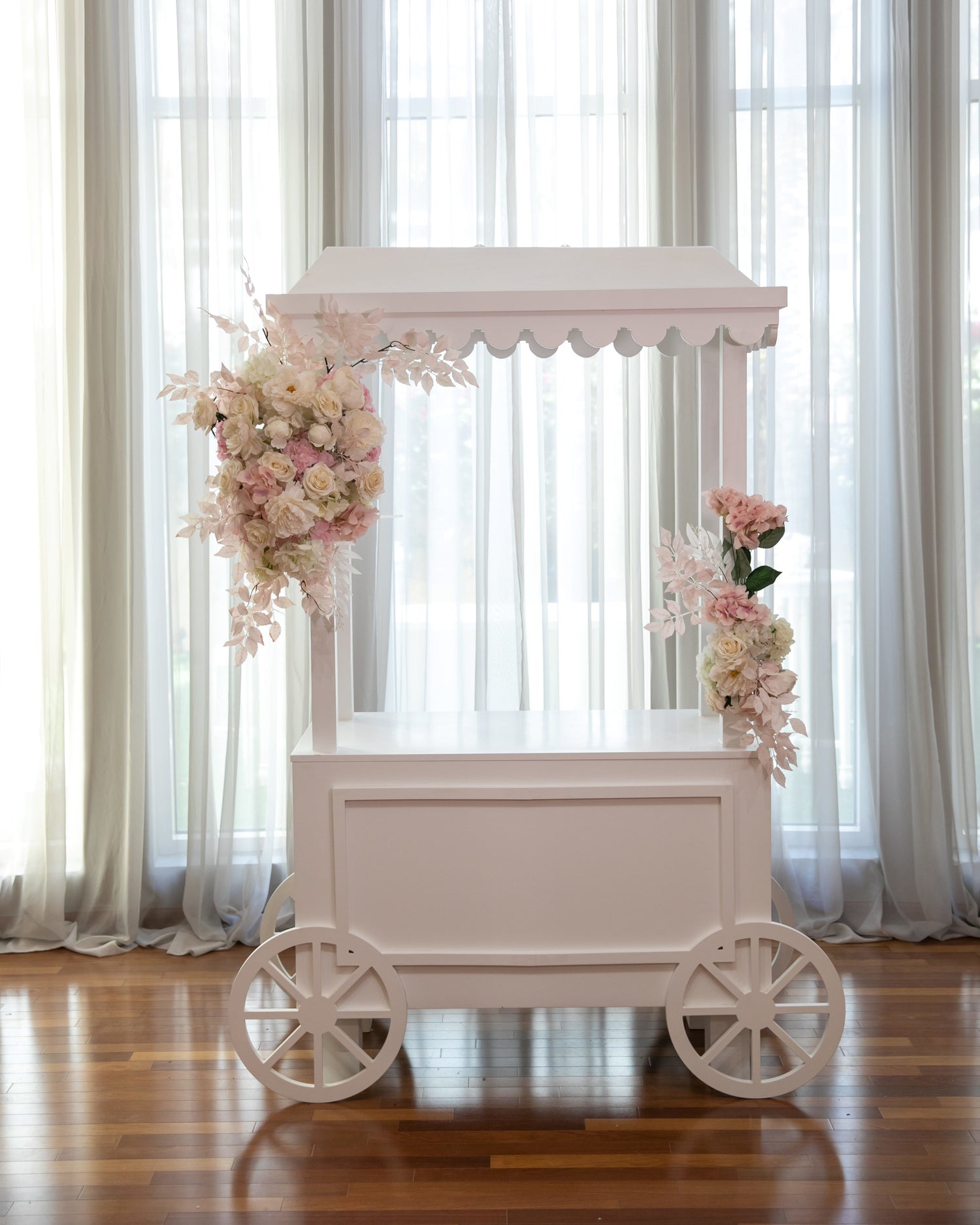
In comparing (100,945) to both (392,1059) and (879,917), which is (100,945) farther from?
(879,917)

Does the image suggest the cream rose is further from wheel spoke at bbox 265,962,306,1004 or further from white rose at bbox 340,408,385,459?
wheel spoke at bbox 265,962,306,1004

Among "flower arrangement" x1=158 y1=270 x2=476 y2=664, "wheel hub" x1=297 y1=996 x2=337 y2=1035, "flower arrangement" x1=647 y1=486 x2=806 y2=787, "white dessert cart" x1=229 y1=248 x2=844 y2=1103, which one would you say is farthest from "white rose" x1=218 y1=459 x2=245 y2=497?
"wheel hub" x1=297 y1=996 x2=337 y2=1035

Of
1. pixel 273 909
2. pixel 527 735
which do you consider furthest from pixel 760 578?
pixel 273 909

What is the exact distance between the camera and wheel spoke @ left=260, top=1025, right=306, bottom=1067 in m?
2.26

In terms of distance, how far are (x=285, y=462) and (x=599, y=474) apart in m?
1.33

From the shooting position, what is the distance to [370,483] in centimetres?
214

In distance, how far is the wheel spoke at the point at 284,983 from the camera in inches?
90.2

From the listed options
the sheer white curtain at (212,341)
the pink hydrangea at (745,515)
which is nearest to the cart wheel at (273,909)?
the sheer white curtain at (212,341)

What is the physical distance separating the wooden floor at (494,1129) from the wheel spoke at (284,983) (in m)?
0.25

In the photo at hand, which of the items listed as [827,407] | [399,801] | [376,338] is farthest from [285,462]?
[827,407]

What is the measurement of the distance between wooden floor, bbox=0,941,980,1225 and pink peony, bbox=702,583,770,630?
1.01m

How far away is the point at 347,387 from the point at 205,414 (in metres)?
0.27

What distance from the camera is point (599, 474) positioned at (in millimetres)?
3191

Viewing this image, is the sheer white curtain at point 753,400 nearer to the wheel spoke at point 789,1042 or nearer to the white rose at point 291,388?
the wheel spoke at point 789,1042
